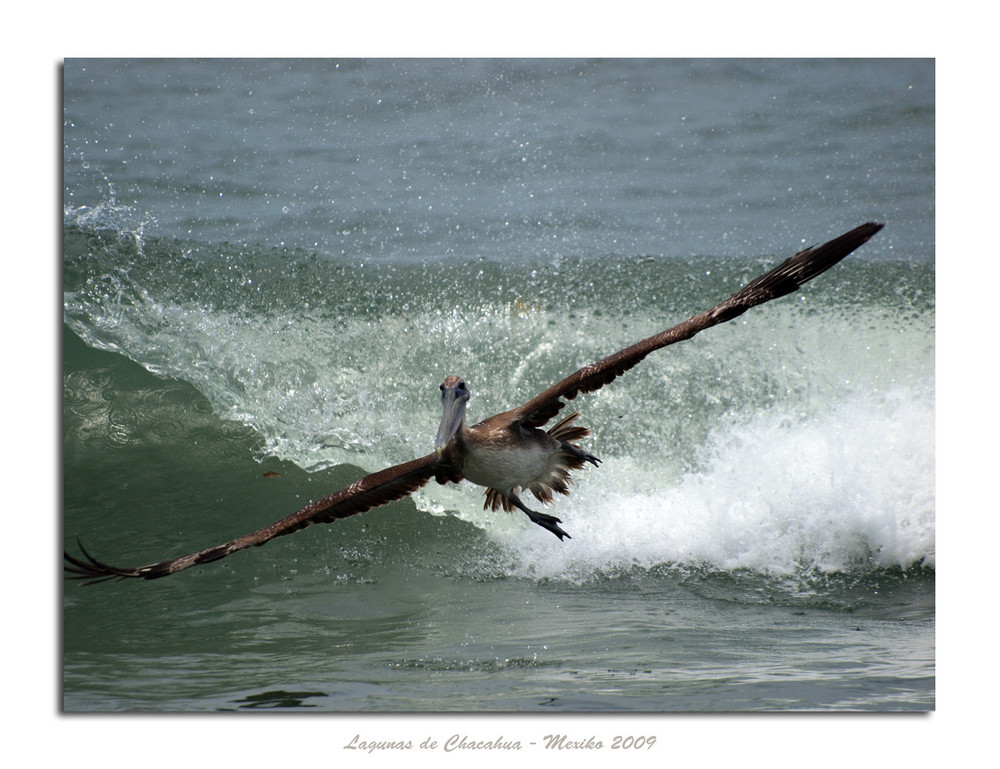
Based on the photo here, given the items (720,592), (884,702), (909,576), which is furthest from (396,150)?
(884,702)

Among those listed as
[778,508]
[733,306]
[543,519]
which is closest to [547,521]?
[543,519]

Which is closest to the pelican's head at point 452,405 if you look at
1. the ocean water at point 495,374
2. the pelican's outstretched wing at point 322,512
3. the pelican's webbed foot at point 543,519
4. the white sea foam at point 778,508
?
the pelican's outstretched wing at point 322,512

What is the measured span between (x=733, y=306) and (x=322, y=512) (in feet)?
6.47

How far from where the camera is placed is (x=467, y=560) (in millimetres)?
5805

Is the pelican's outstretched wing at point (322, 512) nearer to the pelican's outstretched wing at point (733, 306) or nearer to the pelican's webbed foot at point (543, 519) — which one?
the pelican's webbed foot at point (543, 519)

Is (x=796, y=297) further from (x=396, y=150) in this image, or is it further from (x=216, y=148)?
(x=216, y=148)

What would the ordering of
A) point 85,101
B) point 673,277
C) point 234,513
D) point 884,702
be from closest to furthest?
point 884,702 → point 85,101 → point 234,513 → point 673,277

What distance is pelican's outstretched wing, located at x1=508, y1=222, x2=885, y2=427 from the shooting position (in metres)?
3.76

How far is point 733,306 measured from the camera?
388 centimetres

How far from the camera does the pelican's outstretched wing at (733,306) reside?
3.76 metres

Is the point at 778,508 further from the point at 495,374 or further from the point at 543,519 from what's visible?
the point at 495,374

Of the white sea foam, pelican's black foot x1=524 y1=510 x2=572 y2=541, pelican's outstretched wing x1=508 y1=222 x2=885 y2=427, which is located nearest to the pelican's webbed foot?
pelican's black foot x1=524 y1=510 x2=572 y2=541

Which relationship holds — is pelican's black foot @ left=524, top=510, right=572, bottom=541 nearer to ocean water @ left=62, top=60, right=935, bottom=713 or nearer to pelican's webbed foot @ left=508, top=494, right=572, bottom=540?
pelican's webbed foot @ left=508, top=494, right=572, bottom=540

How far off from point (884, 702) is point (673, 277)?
4.67m
